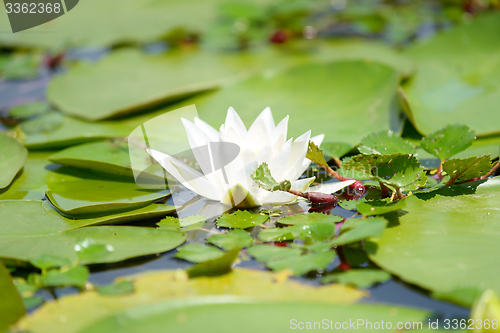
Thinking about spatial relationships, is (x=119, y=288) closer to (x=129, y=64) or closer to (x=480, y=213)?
(x=480, y=213)

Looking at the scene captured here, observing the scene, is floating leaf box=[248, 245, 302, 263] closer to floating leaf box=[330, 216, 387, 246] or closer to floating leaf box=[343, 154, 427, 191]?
floating leaf box=[330, 216, 387, 246]

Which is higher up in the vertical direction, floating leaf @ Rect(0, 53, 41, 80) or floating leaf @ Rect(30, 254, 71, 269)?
floating leaf @ Rect(0, 53, 41, 80)

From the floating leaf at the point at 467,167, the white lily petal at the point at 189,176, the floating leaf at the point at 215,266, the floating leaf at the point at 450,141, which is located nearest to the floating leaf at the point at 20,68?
A: the white lily petal at the point at 189,176

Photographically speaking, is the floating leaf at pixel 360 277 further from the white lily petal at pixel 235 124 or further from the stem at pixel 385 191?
the white lily petal at pixel 235 124

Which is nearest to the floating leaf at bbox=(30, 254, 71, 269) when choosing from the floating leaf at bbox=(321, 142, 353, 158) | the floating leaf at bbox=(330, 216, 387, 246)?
the floating leaf at bbox=(330, 216, 387, 246)

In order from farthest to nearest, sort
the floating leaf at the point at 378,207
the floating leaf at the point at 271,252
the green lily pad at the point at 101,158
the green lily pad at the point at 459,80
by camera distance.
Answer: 1. the green lily pad at the point at 459,80
2. the green lily pad at the point at 101,158
3. the floating leaf at the point at 378,207
4. the floating leaf at the point at 271,252

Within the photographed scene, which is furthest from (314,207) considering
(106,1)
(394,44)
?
(106,1)
